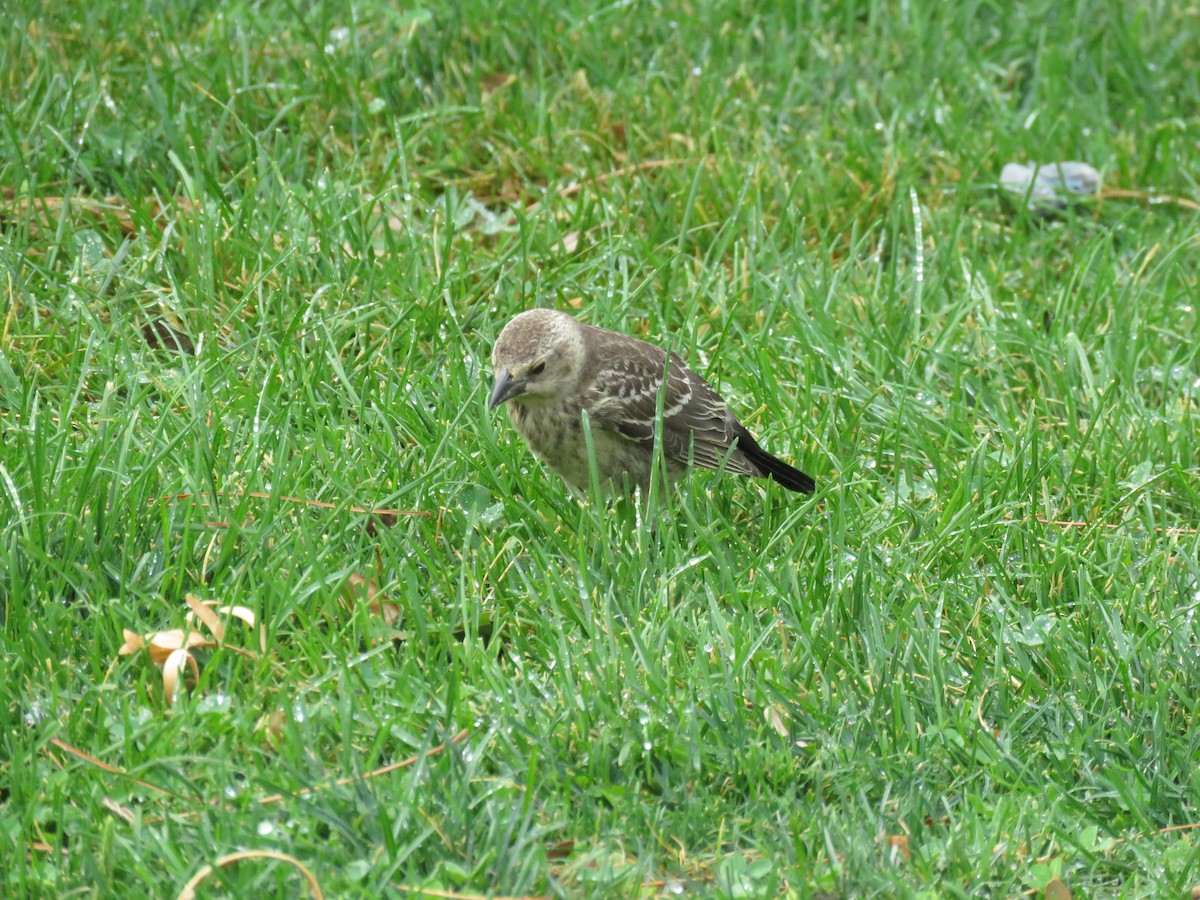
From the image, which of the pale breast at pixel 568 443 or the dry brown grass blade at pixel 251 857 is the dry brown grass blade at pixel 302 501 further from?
the dry brown grass blade at pixel 251 857

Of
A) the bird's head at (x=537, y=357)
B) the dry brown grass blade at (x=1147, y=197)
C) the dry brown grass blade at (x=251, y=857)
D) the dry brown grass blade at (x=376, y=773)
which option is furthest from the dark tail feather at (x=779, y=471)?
the dry brown grass blade at (x=1147, y=197)

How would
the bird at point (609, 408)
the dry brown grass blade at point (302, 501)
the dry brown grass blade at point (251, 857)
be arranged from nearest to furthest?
the dry brown grass blade at point (251, 857), the dry brown grass blade at point (302, 501), the bird at point (609, 408)

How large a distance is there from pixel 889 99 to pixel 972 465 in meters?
2.93

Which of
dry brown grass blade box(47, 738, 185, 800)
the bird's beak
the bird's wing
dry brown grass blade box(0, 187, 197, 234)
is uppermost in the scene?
dry brown grass blade box(0, 187, 197, 234)

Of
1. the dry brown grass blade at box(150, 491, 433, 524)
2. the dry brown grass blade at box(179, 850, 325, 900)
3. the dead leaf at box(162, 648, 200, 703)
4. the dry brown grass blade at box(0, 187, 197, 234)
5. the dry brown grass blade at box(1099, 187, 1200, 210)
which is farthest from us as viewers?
the dry brown grass blade at box(1099, 187, 1200, 210)

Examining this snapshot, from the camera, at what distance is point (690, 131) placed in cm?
675

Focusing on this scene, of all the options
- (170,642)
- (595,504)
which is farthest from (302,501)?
(595,504)

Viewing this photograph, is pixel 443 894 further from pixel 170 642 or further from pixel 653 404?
pixel 653 404

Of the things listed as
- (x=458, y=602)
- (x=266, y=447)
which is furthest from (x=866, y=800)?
(x=266, y=447)

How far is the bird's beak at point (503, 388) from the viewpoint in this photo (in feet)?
14.9

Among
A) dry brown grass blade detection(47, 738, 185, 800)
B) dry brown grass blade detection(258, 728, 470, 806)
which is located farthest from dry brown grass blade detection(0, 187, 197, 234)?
dry brown grass blade detection(258, 728, 470, 806)

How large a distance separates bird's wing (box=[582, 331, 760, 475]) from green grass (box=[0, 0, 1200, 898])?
0.18 meters

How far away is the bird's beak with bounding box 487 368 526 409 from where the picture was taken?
4.54m

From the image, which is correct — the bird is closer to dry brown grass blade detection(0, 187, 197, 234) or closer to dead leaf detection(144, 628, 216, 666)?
dead leaf detection(144, 628, 216, 666)
